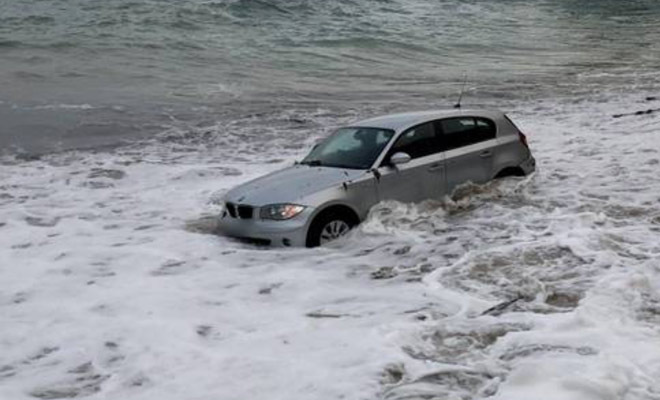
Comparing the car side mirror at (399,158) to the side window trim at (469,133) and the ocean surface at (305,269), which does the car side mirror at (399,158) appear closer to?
the ocean surface at (305,269)

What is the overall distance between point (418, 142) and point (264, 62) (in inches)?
949

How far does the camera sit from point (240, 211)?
1042cm

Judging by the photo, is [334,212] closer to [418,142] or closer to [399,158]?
[399,158]

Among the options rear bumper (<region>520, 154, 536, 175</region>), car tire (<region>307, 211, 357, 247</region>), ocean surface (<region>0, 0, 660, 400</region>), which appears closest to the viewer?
ocean surface (<region>0, 0, 660, 400</region>)

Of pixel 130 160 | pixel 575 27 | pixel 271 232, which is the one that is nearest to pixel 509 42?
pixel 575 27

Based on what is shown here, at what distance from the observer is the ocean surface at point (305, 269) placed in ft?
21.1

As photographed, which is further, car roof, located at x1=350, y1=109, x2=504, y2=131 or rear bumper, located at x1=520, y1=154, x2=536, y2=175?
rear bumper, located at x1=520, y1=154, x2=536, y2=175

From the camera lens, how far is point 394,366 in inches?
256

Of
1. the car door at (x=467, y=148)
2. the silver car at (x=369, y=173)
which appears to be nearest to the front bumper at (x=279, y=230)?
the silver car at (x=369, y=173)

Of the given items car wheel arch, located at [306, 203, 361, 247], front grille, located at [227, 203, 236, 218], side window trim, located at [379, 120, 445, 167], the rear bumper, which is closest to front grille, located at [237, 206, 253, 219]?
front grille, located at [227, 203, 236, 218]

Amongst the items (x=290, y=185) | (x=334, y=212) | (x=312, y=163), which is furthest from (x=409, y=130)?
(x=290, y=185)

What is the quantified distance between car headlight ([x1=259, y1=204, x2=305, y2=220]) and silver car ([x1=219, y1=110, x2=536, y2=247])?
0.04 feet

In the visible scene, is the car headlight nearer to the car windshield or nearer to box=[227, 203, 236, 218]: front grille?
box=[227, 203, 236, 218]: front grille

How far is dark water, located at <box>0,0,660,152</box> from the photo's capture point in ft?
80.6
